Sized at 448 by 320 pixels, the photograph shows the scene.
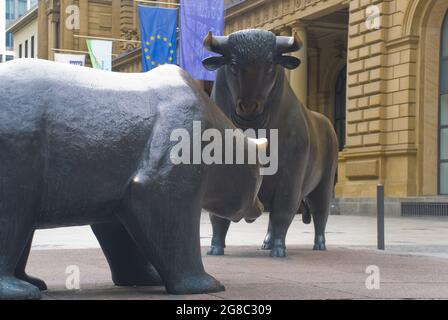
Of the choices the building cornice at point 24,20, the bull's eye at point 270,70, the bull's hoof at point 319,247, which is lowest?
the bull's hoof at point 319,247

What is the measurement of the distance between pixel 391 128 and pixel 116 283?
19.5 m

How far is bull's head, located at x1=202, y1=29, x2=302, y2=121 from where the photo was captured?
719 centimetres

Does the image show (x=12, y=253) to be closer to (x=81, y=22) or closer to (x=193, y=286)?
(x=193, y=286)

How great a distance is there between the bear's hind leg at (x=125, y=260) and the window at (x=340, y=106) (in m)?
29.0

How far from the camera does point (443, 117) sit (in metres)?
23.2

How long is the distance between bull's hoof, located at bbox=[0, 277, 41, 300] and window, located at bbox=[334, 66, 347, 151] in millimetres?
30031

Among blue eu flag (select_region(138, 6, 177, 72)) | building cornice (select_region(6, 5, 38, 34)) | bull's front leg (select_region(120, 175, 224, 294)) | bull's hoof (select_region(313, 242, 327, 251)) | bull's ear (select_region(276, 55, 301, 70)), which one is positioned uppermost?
building cornice (select_region(6, 5, 38, 34))

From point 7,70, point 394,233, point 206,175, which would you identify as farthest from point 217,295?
point 394,233

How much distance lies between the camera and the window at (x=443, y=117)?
75.3 ft

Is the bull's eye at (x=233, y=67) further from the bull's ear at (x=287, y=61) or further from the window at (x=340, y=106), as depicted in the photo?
the window at (x=340, y=106)

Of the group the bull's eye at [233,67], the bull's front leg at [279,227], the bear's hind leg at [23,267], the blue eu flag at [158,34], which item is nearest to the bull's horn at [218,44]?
the bull's eye at [233,67]

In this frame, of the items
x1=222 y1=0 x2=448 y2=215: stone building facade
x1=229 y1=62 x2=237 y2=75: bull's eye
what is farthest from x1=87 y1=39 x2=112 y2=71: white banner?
x1=229 y1=62 x2=237 y2=75: bull's eye

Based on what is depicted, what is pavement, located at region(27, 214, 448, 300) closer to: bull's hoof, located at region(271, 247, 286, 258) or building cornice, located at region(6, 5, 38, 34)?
Result: bull's hoof, located at region(271, 247, 286, 258)

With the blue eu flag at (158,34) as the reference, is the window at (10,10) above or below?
above
